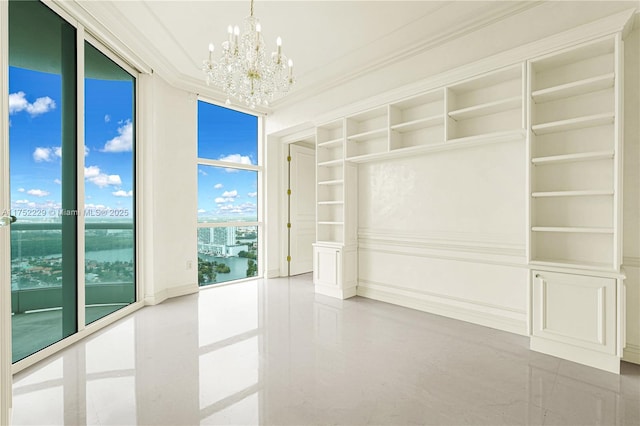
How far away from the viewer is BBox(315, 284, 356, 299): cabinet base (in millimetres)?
4398

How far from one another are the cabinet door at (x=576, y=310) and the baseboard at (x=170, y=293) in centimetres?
439

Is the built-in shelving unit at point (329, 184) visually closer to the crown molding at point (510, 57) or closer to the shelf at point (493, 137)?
the crown molding at point (510, 57)

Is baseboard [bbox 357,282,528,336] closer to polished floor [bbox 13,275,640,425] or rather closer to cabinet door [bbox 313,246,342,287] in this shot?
polished floor [bbox 13,275,640,425]

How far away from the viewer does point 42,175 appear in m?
2.69

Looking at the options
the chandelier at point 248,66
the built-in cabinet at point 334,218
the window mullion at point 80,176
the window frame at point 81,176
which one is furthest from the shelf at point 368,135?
the window mullion at point 80,176

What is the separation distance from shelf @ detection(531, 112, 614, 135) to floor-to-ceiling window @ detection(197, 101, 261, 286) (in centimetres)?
434

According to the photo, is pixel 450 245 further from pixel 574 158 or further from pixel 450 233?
pixel 574 158

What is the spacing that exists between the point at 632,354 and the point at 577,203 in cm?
129

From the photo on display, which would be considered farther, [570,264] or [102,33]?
[102,33]

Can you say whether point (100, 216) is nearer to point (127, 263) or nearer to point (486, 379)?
point (127, 263)

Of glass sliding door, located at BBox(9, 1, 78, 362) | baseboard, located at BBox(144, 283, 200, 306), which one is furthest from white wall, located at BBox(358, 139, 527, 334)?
glass sliding door, located at BBox(9, 1, 78, 362)

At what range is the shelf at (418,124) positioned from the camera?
3507 millimetres

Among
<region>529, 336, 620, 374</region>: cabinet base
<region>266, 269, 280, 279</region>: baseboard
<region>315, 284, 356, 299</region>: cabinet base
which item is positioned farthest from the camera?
<region>266, 269, 280, 279</region>: baseboard

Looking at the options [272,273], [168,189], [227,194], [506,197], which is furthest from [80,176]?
[506,197]
